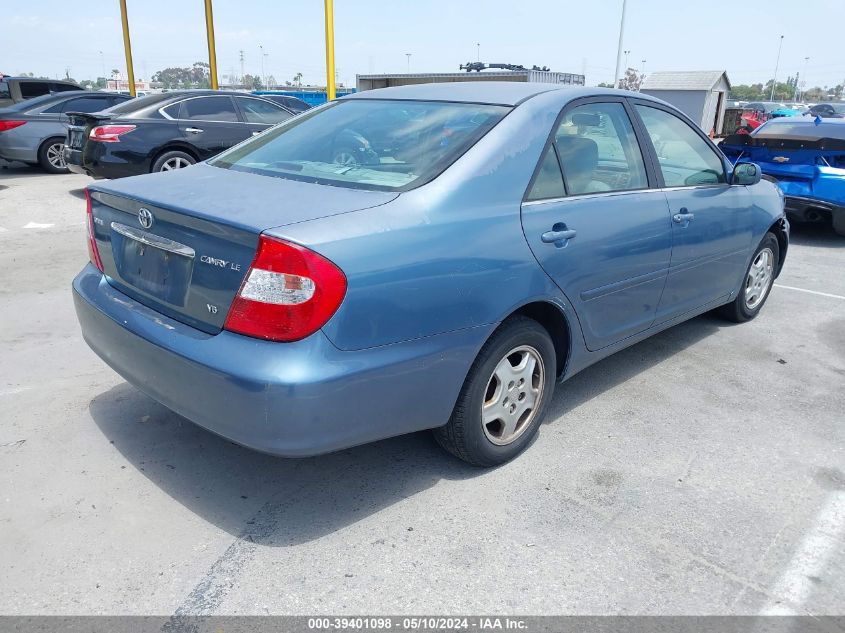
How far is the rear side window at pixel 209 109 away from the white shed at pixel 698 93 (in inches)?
900

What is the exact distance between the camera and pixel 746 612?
2.34m

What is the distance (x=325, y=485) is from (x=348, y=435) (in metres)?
0.64

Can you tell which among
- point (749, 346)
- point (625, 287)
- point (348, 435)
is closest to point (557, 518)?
point (348, 435)

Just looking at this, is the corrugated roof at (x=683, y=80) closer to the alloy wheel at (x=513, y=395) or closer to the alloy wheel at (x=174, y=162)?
the alloy wheel at (x=174, y=162)

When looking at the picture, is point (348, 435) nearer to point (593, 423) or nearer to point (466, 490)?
point (466, 490)

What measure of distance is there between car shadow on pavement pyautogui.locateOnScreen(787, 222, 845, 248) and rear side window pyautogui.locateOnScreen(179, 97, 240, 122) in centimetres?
778

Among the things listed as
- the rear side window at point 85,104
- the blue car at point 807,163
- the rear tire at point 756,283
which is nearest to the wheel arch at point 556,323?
the rear tire at point 756,283

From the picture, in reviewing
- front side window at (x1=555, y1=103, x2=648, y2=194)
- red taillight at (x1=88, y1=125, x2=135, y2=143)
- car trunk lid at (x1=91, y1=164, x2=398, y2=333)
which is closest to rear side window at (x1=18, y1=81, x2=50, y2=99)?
red taillight at (x1=88, y1=125, x2=135, y2=143)

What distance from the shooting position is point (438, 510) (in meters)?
2.84

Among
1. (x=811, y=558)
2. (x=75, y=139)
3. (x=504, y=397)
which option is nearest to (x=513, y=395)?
(x=504, y=397)

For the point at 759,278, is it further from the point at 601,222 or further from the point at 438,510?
the point at 438,510

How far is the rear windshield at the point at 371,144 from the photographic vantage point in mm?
2891

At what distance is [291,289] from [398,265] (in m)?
0.39

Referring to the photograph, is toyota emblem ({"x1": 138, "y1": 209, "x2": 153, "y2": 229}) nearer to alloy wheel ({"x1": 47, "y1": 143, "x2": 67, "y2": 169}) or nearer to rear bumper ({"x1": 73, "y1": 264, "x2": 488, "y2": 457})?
rear bumper ({"x1": 73, "y1": 264, "x2": 488, "y2": 457})
